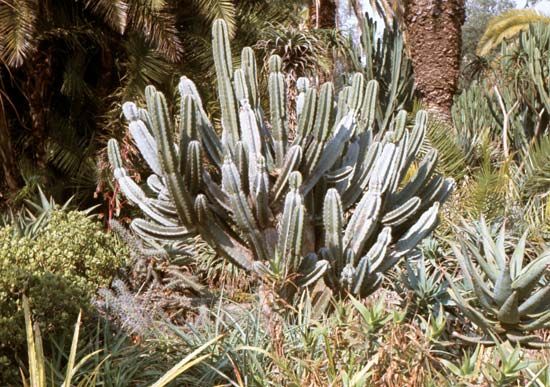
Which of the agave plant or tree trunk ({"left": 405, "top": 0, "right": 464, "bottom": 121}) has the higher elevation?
tree trunk ({"left": 405, "top": 0, "right": 464, "bottom": 121})

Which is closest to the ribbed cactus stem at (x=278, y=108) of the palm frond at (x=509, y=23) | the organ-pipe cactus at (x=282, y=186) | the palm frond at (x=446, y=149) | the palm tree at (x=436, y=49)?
the organ-pipe cactus at (x=282, y=186)

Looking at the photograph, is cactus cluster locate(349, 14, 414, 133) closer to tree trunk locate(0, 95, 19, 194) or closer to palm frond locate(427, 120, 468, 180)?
palm frond locate(427, 120, 468, 180)

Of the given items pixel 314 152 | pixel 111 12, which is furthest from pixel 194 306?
pixel 111 12

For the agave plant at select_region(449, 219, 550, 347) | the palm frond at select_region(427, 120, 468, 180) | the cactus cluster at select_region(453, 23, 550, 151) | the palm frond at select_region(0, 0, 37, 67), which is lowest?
the agave plant at select_region(449, 219, 550, 347)

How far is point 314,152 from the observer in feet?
16.4

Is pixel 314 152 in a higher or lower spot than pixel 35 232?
higher

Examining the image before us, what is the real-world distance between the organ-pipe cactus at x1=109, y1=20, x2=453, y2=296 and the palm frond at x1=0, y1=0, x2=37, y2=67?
12.2ft

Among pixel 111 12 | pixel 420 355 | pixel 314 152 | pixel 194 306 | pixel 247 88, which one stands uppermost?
pixel 111 12

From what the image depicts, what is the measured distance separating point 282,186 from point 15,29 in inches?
196

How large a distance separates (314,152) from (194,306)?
5.52ft

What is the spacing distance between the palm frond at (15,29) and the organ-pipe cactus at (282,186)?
3717 mm

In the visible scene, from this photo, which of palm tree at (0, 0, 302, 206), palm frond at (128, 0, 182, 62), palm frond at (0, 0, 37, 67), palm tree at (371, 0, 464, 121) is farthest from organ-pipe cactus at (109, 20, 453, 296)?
palm tree at (371, 0, 464, 121)

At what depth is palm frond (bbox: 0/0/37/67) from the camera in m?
8.38

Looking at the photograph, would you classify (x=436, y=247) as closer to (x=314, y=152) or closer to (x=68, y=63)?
(x=314, y=152)
